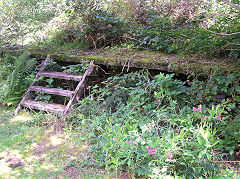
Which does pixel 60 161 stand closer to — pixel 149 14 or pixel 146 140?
pixel 146 140

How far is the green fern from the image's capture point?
464cm

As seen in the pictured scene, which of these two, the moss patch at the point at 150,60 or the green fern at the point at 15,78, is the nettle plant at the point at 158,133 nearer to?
the moss patch at the point at 150,60

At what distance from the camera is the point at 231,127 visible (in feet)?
8.96

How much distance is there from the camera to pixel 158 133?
300 cm

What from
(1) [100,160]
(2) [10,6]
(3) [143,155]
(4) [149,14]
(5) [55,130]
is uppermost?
(2) [10,6]

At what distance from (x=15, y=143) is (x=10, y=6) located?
4229mm

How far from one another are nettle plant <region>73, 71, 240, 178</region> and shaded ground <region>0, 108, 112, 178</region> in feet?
0.65

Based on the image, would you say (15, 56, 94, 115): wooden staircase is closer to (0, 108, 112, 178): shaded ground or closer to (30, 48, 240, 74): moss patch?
(0, 108, 112, 178): shaded ground

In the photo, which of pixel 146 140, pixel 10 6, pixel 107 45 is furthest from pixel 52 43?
pixel 146 140

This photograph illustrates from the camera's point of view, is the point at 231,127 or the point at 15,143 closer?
the point at 231,127

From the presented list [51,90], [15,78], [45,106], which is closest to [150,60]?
[51,90]

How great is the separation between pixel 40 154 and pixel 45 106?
52.3 inches

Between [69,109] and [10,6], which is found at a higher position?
[10,6]

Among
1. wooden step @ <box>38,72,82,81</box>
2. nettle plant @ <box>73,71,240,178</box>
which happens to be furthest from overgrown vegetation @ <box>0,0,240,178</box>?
wooden step @ <box>38,72,82,81</box>
